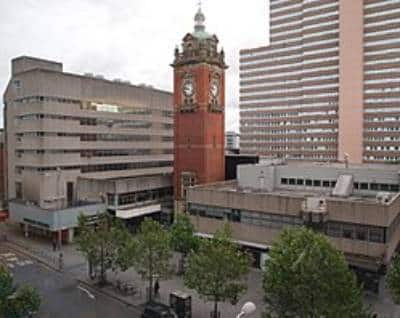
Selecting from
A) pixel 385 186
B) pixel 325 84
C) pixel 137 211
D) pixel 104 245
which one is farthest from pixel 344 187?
pixel 325 84

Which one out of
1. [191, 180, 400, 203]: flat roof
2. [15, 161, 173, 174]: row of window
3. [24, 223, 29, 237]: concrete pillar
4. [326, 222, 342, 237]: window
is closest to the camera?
[326, 222, 342, 237]: window

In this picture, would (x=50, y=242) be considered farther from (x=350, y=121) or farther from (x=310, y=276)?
(x=350, y=121)

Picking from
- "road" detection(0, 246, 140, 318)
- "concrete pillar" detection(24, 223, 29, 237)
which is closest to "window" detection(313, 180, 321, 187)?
"road" detection(0, 246, 140, 318)

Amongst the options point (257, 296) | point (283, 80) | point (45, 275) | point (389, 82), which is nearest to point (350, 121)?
point (389, 82)

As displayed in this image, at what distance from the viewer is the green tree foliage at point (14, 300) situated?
2338 cm

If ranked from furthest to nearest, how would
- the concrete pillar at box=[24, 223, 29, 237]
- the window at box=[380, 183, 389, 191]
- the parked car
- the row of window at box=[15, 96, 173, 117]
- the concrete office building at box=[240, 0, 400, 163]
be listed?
the concrete office building at box=[240, 0, 400, 163], the row of window at box=[15, 96, 173, 117], the concrete pillar at box=[24, 223, 29, 237], the window at box=[380, 183, 389, 191], the parked car

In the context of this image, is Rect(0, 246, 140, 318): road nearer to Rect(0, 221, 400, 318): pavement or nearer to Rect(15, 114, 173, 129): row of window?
Rect(0, 221, 400, 318): pavement

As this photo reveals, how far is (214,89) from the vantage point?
2189 inches

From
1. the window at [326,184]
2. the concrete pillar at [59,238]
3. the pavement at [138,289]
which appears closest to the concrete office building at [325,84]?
the window at [326,184]

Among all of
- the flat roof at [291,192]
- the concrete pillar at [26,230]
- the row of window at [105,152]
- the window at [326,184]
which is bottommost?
the concrete pillar at [26,230]

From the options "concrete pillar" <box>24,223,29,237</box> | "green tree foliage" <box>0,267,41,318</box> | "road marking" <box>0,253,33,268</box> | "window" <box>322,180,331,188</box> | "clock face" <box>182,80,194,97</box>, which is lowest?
"road marking" <box>0,253,33,268</box>

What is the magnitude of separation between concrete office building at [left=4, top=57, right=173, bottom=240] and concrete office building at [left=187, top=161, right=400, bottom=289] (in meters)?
15.1

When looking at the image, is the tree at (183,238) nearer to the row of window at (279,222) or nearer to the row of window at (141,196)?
the row of window at (279,222)

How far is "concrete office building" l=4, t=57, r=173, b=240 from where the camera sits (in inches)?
2170
